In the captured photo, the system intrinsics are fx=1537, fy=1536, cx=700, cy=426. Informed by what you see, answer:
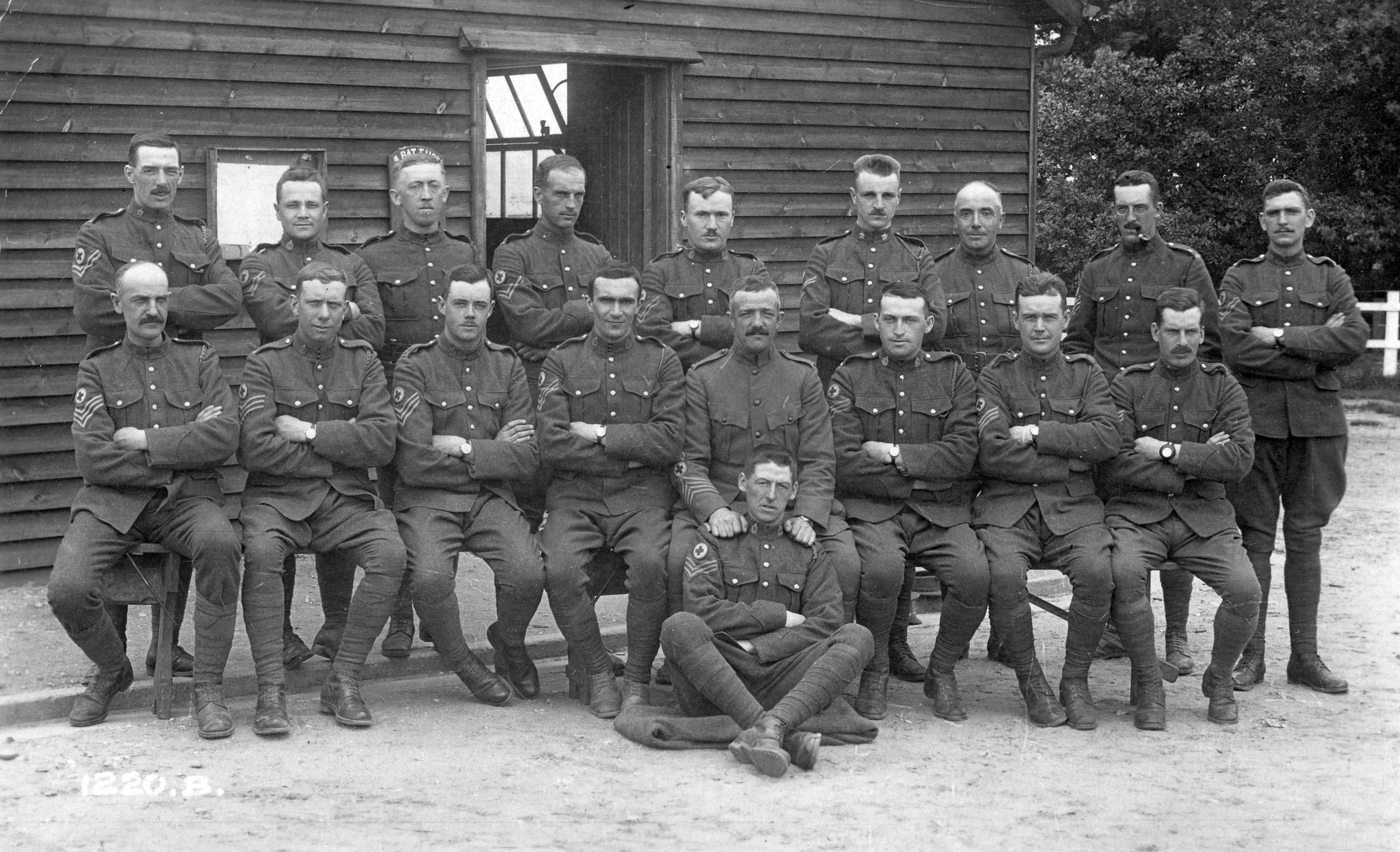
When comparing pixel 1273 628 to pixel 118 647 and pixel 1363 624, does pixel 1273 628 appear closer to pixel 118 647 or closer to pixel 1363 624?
pixel 1363 624

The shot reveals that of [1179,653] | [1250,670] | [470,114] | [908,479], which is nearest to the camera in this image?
[908,479]

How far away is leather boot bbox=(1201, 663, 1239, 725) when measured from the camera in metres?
6.06

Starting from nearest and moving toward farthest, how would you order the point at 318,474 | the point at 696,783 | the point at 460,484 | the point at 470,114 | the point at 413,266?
1. the point at 696,783
2. the point at 318,474
3. the point at 460,484
4. the point at 413,266
5. the point at 470,114

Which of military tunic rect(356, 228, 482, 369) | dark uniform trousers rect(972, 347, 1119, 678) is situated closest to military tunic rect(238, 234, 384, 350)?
military tunic rect(356, 228, 482, 369)

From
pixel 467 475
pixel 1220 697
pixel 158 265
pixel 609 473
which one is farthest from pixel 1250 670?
pixel 158 265

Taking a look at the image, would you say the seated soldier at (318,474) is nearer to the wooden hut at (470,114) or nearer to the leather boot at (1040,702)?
the wooden hut at (470,114)

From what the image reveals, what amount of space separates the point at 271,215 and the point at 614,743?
4.03 metres

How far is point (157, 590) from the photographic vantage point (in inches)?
232

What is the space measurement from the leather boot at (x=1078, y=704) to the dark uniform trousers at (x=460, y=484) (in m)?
2.15

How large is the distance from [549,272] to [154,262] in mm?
1722

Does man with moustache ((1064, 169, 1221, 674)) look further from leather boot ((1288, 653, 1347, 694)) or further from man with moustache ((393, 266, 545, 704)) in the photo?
man with moustache ((393, 266, 545, 704))

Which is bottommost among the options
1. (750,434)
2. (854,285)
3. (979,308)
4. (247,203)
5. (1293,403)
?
(750,434)

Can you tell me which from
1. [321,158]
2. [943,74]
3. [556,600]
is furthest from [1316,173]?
[556,600]

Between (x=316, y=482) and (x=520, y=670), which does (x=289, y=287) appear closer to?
(x=316, y=482)
